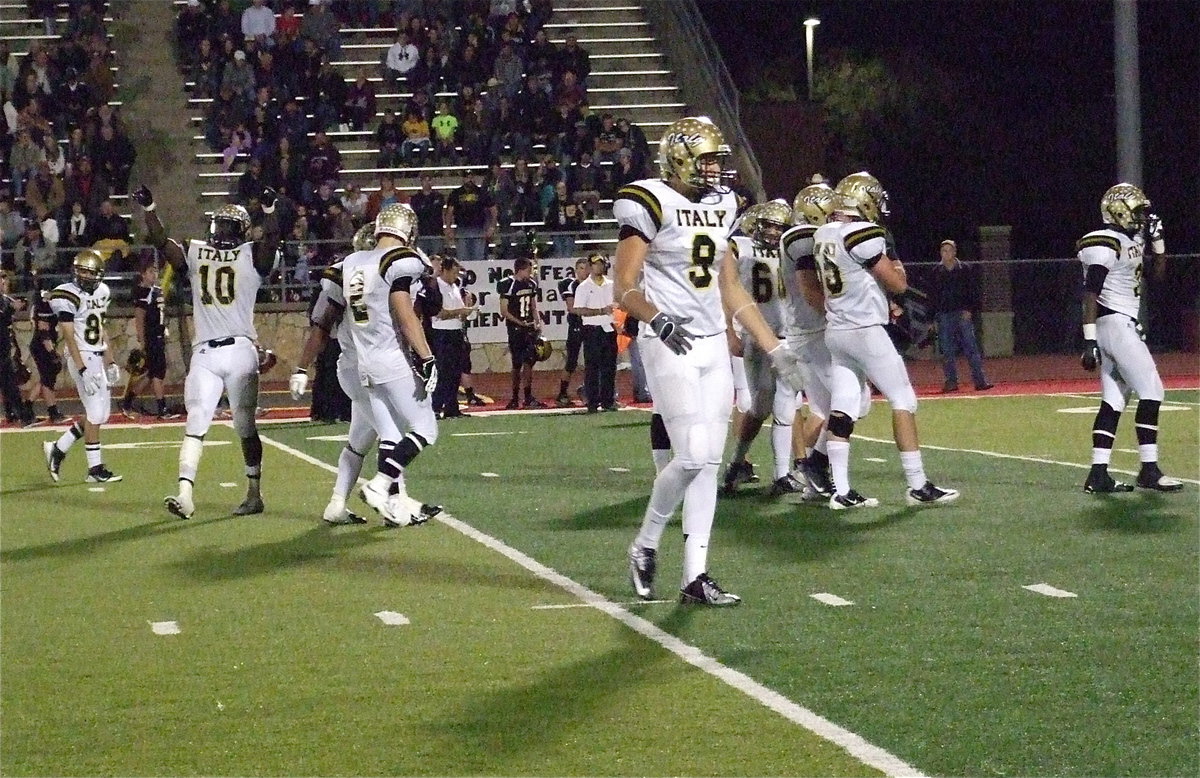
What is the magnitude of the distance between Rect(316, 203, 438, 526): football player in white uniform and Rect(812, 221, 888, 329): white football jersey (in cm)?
241

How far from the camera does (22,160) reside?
2647cm

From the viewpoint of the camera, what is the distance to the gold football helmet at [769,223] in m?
12.6

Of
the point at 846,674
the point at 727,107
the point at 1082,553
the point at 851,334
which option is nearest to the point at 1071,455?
the point at 851,334

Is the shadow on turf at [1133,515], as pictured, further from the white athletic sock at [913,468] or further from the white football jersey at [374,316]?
the white football jersey at [374,316]

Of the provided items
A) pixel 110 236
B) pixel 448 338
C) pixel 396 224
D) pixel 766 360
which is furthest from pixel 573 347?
pixel 396 224

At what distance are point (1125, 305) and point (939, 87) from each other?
31435 mm

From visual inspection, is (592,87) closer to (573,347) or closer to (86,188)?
(86,188)

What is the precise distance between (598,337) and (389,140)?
910cm

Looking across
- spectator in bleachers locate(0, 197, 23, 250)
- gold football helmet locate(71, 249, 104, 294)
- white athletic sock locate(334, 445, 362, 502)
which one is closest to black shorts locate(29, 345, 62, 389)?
spectator in bleachers locate(0, 197, 23, 250)

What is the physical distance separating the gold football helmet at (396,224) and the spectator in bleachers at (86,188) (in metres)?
16.1

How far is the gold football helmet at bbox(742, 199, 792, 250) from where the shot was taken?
12609mm

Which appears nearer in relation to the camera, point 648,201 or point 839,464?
point 648,201

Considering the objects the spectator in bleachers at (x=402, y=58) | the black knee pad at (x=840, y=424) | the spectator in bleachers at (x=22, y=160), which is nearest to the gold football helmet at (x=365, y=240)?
the black knee pad at (x=840, y=424)

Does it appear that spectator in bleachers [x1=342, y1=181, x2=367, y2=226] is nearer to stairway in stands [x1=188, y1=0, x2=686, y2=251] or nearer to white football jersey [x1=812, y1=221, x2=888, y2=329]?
stairway in stands [x1=188, y1=0, x2=686, y2=251]
